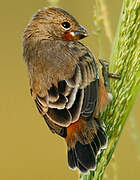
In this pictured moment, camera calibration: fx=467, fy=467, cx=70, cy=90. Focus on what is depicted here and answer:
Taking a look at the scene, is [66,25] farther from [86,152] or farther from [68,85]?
[86,152]

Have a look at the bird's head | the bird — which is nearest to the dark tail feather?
the bird

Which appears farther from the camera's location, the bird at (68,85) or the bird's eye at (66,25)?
the bird's eye at (66,25)

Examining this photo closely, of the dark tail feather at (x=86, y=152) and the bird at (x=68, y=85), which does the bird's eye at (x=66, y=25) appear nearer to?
the bird at (x=68, y=85)

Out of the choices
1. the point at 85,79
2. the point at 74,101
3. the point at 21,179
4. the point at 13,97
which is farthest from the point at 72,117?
the point at 13,97

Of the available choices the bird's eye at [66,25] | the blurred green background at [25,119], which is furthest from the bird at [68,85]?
the blurred green background at [25,119]

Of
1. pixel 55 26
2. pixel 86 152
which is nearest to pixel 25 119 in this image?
pixel 55 26

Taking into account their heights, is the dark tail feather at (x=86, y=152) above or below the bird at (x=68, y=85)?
below
